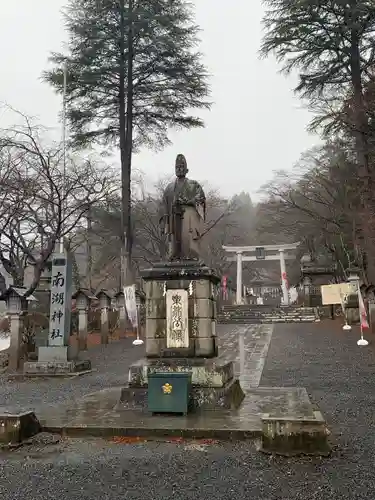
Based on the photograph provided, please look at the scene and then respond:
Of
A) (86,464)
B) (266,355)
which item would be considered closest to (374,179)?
(266,355)

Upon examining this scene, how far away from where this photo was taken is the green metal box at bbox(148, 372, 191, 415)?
6469 millimetres

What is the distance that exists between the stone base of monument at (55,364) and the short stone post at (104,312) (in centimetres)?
687

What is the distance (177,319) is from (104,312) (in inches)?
546

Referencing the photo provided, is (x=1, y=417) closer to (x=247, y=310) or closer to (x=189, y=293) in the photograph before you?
(x=189, y=293)

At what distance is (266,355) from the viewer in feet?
50.3

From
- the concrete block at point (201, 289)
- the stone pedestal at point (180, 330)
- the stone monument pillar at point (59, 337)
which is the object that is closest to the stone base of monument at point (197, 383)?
the stone pedestal at point (180, 330)

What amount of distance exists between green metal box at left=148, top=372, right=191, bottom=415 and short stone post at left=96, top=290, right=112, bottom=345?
14094 mm

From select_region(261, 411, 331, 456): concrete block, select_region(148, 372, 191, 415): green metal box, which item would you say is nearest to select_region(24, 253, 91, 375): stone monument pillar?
select_region(148, 372, 191, 415): green metal box

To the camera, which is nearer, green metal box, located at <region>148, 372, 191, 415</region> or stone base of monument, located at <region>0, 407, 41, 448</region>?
stone base of monument, located at <region>0, 407, 41, 448</region>

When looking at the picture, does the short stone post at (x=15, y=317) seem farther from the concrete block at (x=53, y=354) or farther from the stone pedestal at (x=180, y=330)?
the stone pedestal at (x=180, y=330)

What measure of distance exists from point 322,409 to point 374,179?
37.8 feet

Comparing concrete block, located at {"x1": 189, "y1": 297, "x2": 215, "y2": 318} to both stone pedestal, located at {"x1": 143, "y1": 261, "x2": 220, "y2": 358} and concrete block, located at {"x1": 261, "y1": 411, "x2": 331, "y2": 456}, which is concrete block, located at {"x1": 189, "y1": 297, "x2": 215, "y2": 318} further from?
concrete block, located at {"x1": 261, "y1": 411, "x2": 331, "y2": 456}

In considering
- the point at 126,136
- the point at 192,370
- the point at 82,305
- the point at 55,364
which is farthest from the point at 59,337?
the point at 126,136

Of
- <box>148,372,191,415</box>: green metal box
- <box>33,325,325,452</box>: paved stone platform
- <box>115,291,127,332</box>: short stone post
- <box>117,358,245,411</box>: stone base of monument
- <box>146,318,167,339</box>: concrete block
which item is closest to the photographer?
<box>33,325,325,452</box>: paved stone platform
